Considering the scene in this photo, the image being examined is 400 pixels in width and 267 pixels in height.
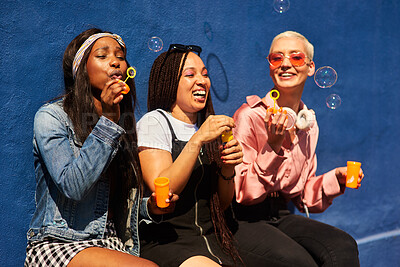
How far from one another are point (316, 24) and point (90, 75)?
2.10 metres

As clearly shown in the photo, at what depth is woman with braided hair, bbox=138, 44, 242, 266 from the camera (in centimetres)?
207

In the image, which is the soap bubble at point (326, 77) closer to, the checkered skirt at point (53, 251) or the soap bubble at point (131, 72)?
the soap bubble at point (131, 72)

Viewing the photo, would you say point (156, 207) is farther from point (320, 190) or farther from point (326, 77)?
point (326, 77)

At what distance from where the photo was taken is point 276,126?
90.1 inches

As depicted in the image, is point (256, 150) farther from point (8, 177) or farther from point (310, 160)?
point (8, 177)

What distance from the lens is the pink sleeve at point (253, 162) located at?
2.41 meters

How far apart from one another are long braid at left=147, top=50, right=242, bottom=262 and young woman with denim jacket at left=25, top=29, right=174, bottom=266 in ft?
0.55

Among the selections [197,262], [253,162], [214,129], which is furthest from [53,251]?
[253,162]

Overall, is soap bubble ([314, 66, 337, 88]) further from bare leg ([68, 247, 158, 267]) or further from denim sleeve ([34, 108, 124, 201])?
bare leg ([68, 247, 158, 267])

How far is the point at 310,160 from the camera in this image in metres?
2.84

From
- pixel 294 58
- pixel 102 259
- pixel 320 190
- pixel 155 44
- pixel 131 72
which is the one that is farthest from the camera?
pixel 320 190

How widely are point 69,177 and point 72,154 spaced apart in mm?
131

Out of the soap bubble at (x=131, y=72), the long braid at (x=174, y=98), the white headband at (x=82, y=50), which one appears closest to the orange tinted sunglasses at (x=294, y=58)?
the long braid at (x=174, y=98)

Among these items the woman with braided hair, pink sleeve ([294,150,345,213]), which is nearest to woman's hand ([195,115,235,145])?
the woman with braided hair
